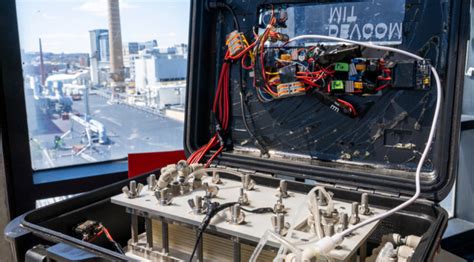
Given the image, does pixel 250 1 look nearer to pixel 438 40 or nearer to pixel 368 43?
pixel 368 43

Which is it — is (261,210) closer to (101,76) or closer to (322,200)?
(322,200)

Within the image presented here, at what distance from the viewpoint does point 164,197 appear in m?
0.99

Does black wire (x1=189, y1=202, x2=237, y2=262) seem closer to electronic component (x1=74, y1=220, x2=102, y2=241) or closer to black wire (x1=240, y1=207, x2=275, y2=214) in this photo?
black wire (x1=240, y1=207, x2=275, y2=214)

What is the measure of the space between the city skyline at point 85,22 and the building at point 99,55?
0.02m

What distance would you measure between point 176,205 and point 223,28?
24.8 inches

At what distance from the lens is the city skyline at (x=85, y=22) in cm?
161

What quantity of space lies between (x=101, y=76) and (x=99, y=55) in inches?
3.5

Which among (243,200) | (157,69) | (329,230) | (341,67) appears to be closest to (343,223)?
(329,230)

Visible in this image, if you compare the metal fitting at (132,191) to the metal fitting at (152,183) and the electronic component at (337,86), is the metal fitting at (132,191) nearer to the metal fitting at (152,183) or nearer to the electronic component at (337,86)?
the metal fitting at (152,183)

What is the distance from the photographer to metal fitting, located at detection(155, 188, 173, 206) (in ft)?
3.24

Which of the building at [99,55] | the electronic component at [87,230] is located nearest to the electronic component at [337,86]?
the electronic component at [87,230]

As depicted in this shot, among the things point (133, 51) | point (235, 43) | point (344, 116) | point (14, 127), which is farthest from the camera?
point (133, 51)

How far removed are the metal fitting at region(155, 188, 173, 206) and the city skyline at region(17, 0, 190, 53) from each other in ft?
3.18

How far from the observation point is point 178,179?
1.09 m
